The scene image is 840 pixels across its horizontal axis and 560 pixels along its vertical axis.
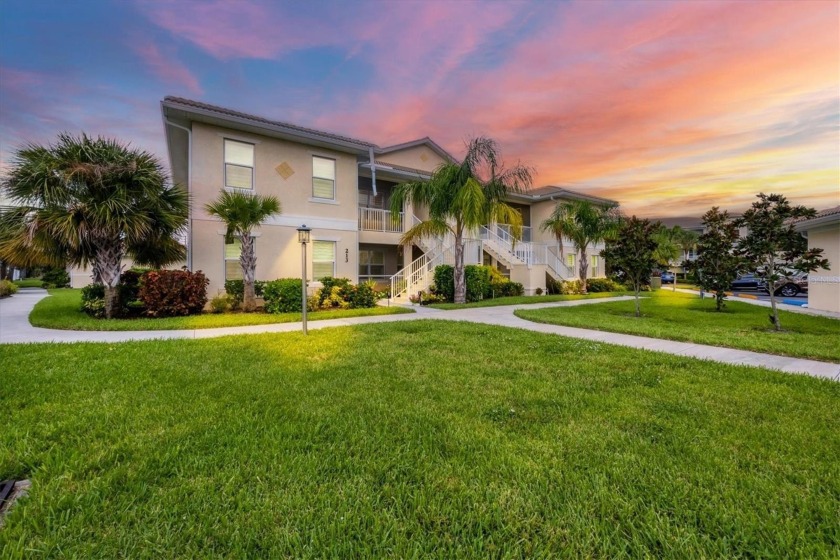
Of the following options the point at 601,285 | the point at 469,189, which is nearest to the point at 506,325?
the point at 469,189

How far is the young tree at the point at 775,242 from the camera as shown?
874 centimetres

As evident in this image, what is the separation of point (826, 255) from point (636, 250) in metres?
7.10

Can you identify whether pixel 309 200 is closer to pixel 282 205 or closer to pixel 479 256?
pixel 282 205

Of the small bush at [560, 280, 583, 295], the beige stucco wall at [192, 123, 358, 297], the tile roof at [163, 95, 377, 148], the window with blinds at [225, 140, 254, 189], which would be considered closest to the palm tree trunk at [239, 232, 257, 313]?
the beige stucco wall at [192, 123, 358, 297]

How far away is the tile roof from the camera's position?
11.4 metres

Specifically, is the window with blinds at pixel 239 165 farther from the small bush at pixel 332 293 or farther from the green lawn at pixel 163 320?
the green lawn at pixel 163 320

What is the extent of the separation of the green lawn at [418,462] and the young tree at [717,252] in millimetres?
8908

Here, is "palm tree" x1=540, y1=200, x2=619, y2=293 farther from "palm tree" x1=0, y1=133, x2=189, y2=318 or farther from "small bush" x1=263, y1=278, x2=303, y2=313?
"palm tree" x1=0, y1=133, x2=189, y2=318

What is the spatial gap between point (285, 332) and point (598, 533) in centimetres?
751

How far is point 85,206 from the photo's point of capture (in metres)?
9.44

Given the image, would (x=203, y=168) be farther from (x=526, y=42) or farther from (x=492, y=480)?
(x=492, y=480)

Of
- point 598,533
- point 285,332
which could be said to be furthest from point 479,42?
point 598,533

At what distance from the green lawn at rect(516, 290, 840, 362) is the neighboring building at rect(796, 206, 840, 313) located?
2193 millimetres

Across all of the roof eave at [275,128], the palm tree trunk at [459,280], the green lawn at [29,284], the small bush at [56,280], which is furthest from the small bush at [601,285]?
the green lawn at [29,284]
